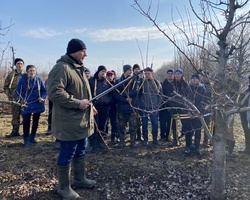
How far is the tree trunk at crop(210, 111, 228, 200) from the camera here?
140 inches

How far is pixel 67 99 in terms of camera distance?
332 centimetres

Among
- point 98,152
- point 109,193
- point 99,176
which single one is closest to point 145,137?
point 98,152

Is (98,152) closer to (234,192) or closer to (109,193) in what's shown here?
(109,193)

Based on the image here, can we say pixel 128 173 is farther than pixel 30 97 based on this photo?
No

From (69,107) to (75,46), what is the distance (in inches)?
37.0

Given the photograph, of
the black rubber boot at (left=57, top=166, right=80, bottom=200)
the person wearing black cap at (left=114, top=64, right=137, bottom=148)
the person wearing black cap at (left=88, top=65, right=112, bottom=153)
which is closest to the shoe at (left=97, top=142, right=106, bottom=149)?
the person wearing black cap at (left=88, top=65, right=112, bottom=153)

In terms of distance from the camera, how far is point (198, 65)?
149 inches

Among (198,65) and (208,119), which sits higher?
(198,65)

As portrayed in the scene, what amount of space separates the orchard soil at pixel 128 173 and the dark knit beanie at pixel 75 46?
2285 mm

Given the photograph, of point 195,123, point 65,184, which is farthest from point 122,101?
point 65,184

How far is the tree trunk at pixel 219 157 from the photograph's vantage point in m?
3.56

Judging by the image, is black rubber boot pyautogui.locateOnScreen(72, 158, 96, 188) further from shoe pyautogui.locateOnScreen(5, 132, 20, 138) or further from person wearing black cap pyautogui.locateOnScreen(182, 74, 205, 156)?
shoe pyautogui.locateOnScreen(5, 132, 20, 138)

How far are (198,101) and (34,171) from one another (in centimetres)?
410

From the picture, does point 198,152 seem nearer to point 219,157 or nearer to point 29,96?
point 219,157
